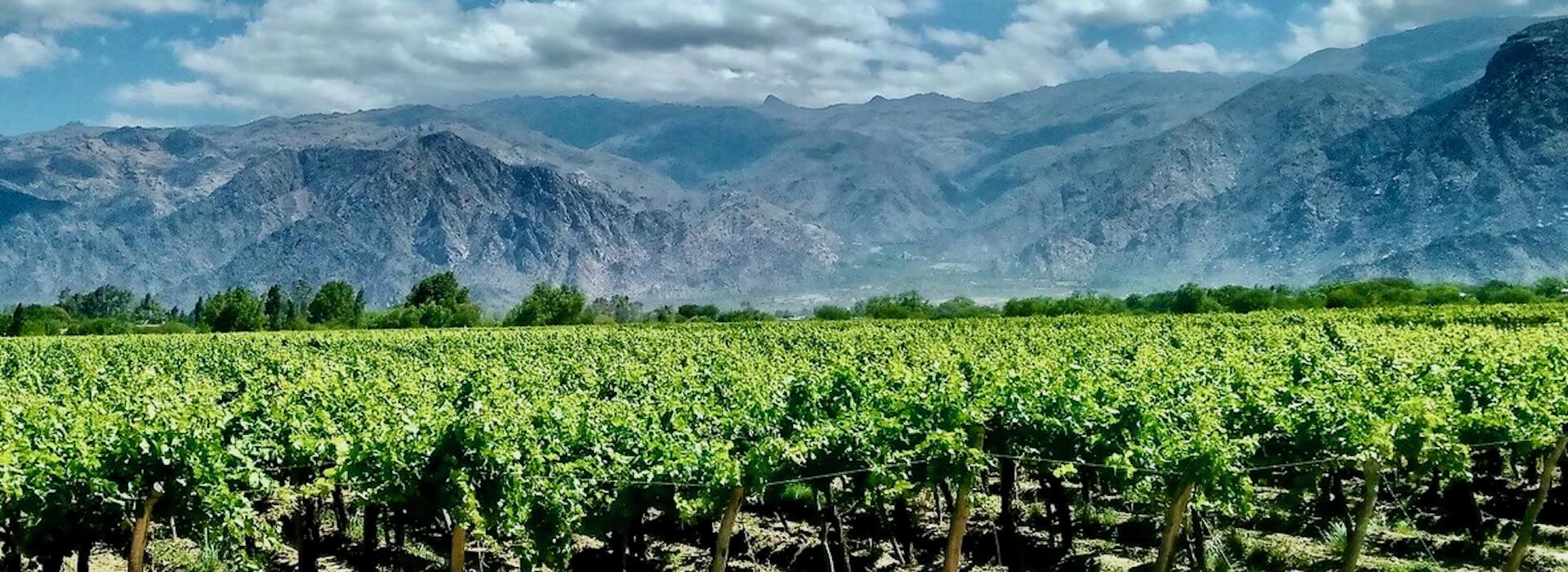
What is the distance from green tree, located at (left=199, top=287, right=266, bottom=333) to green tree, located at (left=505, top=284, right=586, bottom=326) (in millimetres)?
26080

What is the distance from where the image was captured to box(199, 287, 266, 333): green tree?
4481 inches

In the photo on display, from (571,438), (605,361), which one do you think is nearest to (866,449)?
(571,438)

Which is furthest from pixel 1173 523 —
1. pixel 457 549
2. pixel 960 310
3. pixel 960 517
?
pixel 960 310

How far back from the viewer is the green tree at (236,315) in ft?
373

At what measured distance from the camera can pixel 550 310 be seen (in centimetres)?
13188

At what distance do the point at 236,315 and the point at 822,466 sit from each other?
113650 mm

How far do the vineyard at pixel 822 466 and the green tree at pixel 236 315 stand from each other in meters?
99.1

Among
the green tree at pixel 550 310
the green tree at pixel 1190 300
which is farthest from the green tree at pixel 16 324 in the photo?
the green tree at pixel 1190 300

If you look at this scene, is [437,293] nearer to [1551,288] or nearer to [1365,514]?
[1551,288]

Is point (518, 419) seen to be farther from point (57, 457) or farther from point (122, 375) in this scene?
point (122, 375)

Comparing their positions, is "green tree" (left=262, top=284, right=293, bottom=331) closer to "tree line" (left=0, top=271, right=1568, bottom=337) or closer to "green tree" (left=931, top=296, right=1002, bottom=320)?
"tree line" (left=0, top=271, right=1568, bottom=337)

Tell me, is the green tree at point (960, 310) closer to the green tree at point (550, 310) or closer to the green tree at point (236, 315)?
the green tree at point (550, 310)

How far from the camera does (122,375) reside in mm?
26172

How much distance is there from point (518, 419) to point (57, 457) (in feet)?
15.1
